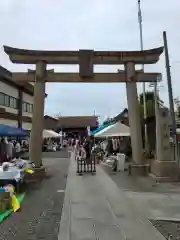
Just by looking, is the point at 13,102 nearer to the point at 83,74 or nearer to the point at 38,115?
the point at 38,115

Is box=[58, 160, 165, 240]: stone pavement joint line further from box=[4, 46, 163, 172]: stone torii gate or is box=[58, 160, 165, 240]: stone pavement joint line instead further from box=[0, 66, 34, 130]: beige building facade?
box=[0, 66, 34, 130]: beige building facade

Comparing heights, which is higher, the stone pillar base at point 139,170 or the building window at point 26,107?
the building window at point 26,107

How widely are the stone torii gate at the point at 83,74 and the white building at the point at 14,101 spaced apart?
17027 millimetres

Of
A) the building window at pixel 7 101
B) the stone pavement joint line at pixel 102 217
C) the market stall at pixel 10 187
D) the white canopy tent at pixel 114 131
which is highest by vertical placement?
the building window at pixel 7 101

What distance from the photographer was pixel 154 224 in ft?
28.3

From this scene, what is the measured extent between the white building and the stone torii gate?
55.9ft

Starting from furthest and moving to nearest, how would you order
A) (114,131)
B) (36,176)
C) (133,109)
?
(114,131), (133,109), (36,176)

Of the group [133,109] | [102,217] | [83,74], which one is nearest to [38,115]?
[83,74]

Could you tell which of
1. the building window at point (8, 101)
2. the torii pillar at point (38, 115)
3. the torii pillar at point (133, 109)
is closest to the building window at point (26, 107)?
the building window at point (8, 101)

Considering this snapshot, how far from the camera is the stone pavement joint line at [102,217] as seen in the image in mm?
7703

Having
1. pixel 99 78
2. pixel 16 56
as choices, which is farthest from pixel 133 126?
pixel 16 56

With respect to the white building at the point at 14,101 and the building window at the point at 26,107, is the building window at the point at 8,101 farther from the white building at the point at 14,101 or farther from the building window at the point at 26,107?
the building window at the point at 26,107

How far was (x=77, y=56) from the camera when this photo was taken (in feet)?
62.4

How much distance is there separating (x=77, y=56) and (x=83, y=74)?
37.2 inches
